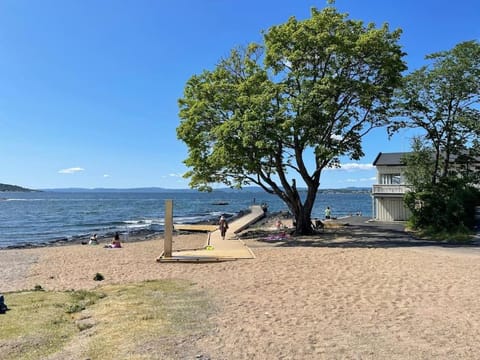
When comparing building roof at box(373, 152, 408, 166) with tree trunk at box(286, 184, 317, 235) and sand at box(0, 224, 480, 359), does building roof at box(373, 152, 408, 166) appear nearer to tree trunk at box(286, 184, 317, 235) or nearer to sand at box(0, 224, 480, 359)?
tree trunk at box(286, 184, 317, 235)

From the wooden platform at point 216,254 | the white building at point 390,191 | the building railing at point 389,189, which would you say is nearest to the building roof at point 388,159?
the white building at point 390,191

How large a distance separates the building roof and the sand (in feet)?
61.3

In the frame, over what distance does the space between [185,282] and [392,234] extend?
18.1m

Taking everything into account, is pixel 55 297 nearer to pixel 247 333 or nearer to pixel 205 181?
pixel 247 333

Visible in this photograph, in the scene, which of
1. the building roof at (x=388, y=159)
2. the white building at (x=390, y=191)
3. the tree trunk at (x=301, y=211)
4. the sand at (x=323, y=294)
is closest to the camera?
the sand at (x=323, y=294)

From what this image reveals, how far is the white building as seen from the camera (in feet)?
118

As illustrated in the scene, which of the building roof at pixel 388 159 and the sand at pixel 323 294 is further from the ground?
the building roof at pixel 388 159

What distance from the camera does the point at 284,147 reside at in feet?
85.0

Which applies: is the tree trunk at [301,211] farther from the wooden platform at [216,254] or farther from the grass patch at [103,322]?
the grass patch at [103,322]

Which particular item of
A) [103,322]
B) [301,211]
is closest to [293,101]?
[301,211]

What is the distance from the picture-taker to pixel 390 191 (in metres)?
36.3

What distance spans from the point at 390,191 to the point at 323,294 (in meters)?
27.7

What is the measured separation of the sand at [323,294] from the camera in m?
7.04

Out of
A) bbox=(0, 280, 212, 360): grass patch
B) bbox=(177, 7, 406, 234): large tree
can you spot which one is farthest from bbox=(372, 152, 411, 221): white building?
bbox=(0, 280, 212, 360): grass patch
